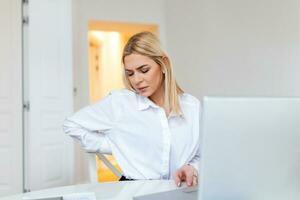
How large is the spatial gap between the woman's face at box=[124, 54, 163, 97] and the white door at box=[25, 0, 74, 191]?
1.95 metres

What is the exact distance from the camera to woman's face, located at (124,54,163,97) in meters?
1.33

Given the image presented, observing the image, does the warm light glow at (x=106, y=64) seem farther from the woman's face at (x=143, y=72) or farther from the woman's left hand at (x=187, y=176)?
the woman's left hand at (x=187, y=176)

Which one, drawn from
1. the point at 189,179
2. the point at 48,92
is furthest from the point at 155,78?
the point at 48,92

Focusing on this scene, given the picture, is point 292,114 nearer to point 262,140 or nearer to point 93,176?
point 262,140

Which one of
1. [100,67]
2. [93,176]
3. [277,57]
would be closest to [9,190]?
[93,176]

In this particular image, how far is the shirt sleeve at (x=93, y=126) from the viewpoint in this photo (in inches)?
56.0

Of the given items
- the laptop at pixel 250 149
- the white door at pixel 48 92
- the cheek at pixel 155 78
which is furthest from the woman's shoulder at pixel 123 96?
the white door at pixel 48 92

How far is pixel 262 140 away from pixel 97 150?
0.88m

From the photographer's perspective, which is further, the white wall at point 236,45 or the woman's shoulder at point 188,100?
the white wall at point 236,45

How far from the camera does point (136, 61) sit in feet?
4.35

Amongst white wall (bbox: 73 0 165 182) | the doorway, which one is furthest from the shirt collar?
the doorway

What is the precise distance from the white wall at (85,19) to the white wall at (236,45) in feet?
1.47

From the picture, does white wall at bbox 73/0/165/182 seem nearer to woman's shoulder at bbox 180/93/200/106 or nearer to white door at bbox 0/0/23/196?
white door at bbox 0/0/23/196

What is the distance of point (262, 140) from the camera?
674 mm
